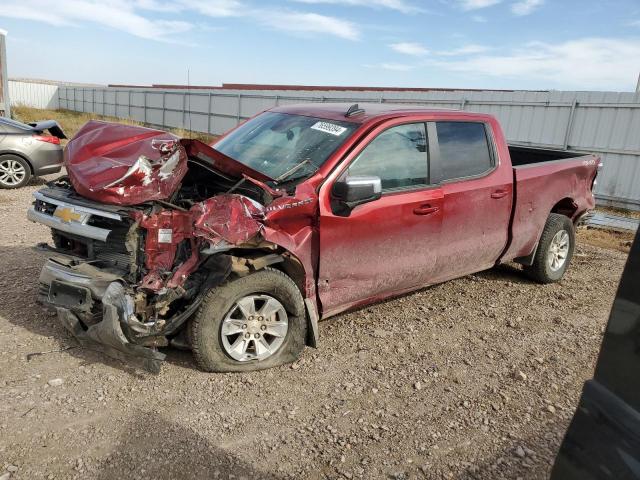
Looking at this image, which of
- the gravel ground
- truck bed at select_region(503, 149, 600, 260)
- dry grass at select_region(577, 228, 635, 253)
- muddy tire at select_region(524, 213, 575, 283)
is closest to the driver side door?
the gravel ground

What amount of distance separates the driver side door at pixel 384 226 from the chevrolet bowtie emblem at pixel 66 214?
1.74m

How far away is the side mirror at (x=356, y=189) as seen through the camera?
3.34 meters

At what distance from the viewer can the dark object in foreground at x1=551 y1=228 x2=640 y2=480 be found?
1324 millimetres

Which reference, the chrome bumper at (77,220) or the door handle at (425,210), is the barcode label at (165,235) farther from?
the door handle at (425,210)

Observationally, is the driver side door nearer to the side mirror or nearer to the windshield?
the side mirror

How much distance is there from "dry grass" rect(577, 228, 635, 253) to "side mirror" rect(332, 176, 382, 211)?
604 centimetres

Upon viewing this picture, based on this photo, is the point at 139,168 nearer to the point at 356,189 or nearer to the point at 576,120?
the point at 356,189

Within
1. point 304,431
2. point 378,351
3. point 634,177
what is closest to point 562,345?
point 378,351

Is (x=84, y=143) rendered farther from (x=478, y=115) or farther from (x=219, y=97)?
(x=219, y=97)

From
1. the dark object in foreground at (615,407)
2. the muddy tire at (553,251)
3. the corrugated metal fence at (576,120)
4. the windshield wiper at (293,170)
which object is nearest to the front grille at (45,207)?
the windshield wiper at (293,170)

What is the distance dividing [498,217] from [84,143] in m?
3.69

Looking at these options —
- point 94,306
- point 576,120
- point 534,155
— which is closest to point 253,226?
point 94,306

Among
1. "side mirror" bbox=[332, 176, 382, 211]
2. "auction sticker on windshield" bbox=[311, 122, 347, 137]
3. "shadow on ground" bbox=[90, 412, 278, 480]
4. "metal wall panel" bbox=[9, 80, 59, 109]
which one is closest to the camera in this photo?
"shadow on ground" bbox=[90, 412, 278, 480]

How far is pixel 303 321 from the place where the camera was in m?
3.56
